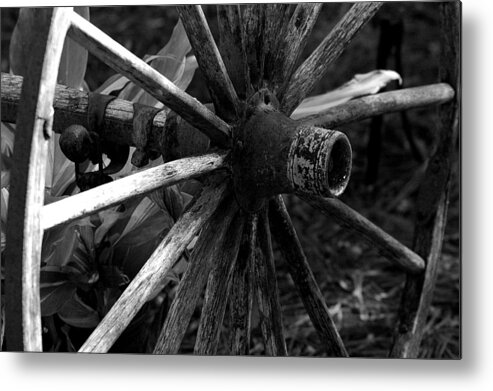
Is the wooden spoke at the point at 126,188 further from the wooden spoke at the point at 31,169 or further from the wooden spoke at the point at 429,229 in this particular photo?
the wooden spoke at the point at 429,229

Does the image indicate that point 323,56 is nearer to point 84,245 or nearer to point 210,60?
point 210,60

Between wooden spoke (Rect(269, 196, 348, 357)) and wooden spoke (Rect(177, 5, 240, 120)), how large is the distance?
146 millimetres

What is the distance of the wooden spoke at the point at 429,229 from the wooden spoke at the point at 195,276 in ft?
1.35

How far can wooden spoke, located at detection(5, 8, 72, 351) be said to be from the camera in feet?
2.55

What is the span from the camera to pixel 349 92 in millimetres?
1300

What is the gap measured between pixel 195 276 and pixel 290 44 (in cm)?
29

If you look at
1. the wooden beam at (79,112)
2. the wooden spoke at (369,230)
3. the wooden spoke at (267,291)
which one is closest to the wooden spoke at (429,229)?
the wooden spoke at (369,230)

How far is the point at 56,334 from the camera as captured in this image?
4.10 ft

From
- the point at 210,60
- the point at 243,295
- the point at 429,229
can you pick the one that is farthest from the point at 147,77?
the point at 429,229

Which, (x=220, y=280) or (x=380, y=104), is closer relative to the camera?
(x=220, y=280)

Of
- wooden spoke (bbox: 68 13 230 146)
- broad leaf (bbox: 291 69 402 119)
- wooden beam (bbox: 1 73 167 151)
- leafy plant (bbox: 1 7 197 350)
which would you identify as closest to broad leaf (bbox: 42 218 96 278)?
leafy plant (bbox: 1 7 197 350)

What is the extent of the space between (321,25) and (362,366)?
125cm

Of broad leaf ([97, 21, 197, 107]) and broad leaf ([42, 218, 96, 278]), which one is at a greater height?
broad leaf ([97, 21, 197, 107])

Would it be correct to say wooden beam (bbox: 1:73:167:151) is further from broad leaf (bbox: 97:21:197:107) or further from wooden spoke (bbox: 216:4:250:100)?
broad leaf (bbox: 97:21:197:107)
